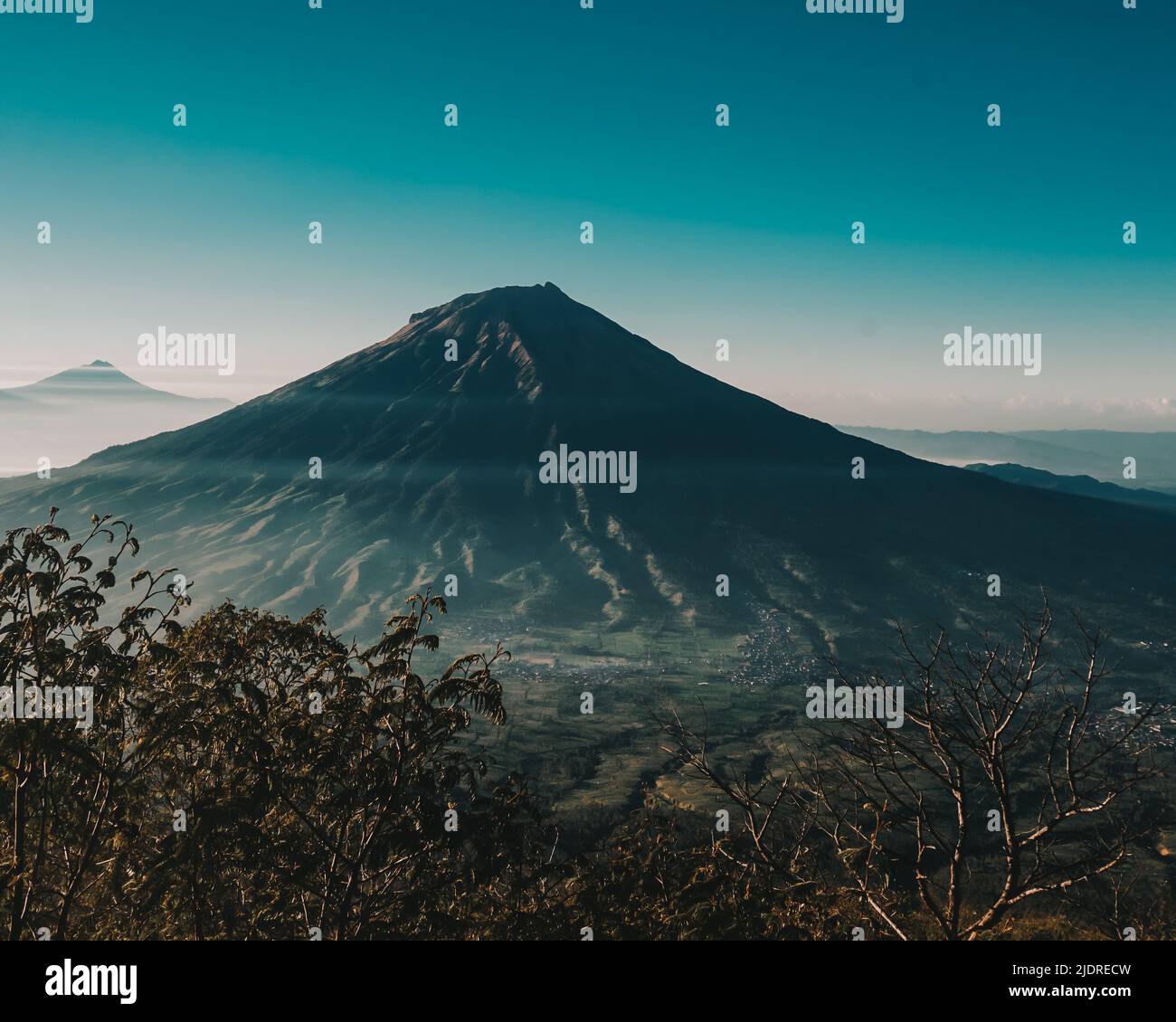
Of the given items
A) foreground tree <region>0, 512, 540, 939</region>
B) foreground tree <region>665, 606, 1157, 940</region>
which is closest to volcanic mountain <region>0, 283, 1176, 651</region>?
foreground tree <region>665, 606, 1157, 940</region>

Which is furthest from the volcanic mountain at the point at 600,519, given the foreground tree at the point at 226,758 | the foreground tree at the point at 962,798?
the foreground tree at the point at 226,758

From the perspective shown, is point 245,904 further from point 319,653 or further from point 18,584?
point 18,584

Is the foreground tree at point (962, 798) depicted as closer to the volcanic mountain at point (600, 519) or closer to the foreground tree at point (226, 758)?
the foreground tree at point (226, 758)

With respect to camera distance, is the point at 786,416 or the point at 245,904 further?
the point at 786,416

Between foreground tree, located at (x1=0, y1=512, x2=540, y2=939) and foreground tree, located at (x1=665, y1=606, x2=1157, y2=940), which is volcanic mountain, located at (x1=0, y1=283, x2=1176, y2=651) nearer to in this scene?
foreground tree, located at (x1=665, y1=606, x2=1157, y2=940)

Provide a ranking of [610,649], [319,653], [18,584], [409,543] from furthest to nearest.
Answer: [409,543]
[610,649]
[319,653]
[18,584]

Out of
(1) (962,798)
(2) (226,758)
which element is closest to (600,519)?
(2) (226,758)

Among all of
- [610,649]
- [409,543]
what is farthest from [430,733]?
[409,543]

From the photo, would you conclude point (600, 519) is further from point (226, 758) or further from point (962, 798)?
point (962, 798)
